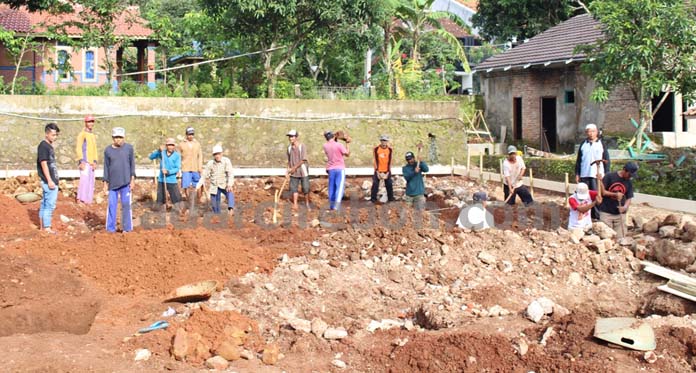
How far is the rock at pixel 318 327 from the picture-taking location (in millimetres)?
7398

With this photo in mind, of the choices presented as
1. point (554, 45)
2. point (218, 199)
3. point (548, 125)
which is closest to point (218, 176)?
point (218, 199)

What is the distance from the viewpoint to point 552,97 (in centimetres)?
2408

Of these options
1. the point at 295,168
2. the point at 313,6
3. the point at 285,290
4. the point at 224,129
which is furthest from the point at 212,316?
the point at 313,6

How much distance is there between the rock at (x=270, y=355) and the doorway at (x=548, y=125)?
18.9m

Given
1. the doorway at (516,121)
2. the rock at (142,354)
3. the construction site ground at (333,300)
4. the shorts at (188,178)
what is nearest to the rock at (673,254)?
the construction site ground at (333,300)

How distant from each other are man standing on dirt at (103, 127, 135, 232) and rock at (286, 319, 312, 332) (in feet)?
14.0

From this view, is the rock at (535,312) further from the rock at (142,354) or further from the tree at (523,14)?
the tree at (523,14)

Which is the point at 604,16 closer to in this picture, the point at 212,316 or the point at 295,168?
the point at 295,168

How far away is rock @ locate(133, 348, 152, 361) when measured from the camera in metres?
6.71

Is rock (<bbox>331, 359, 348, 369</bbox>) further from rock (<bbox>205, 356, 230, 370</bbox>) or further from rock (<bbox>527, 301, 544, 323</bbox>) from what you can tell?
rock (<bbox>527, 301, 544, 323</bbox>)

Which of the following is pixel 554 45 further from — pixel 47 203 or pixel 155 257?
pixel 155 257

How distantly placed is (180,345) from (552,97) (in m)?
19.5

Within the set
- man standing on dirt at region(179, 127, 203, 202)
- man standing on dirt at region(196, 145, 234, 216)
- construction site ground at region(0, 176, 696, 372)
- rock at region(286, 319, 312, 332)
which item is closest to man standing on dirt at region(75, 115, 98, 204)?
construction site ground at region(0, 176, 696, 372)

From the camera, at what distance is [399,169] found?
63.3 feet
